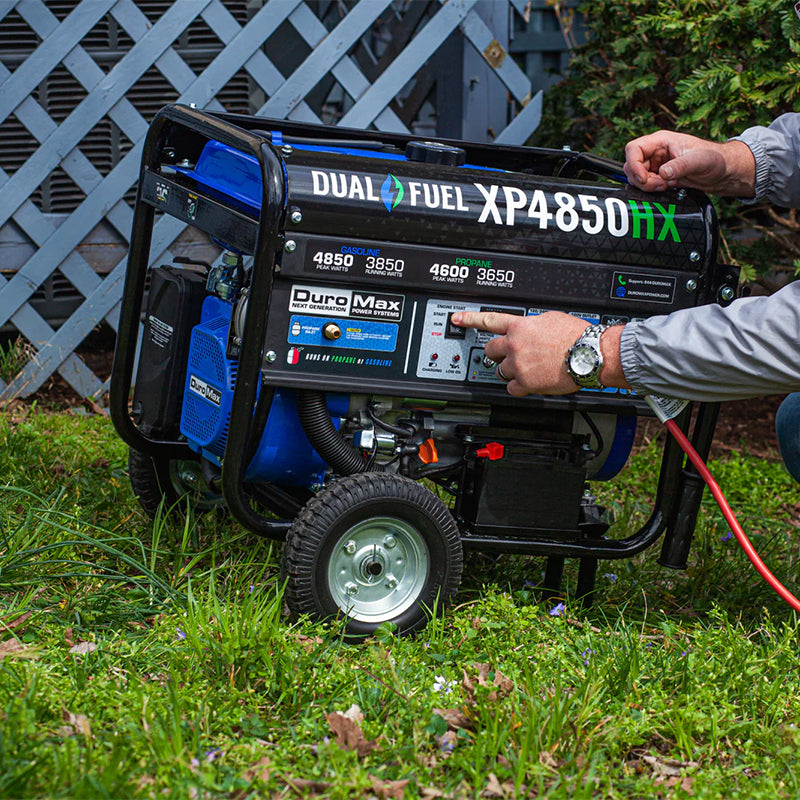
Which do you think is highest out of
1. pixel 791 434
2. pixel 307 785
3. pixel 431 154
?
pixel 431 154

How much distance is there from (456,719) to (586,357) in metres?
0.78

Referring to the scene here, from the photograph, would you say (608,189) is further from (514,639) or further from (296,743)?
(296,743)

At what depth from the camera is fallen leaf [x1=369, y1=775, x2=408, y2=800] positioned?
5.97 feet

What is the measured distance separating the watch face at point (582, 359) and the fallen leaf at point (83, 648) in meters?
1.15

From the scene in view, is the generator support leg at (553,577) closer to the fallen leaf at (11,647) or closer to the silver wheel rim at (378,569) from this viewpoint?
the silver wheel rim at (378,569)

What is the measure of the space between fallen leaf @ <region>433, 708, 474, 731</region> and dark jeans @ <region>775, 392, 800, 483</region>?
3.73 feet

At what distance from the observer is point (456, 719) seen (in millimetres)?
2049

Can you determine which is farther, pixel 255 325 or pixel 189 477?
pixel 189 477

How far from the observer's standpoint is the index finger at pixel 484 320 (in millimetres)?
2297

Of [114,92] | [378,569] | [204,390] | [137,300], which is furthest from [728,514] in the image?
[114,92]

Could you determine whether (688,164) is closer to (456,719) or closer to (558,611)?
(558,611)

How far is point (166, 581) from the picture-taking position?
8.51 ft

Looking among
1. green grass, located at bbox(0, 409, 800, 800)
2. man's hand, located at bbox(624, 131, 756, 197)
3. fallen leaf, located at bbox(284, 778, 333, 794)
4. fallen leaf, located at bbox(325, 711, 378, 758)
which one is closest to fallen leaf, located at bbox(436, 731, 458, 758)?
green grass, located at bbox(0, 409, 800, 800)

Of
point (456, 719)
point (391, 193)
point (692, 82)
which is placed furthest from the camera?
point (692, 82)
